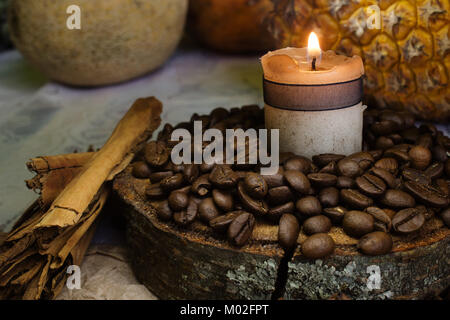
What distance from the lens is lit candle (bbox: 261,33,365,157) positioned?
120cm

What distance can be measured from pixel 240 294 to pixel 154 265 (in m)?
0.26

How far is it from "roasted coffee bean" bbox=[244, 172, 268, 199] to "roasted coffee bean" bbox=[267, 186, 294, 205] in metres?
0.02

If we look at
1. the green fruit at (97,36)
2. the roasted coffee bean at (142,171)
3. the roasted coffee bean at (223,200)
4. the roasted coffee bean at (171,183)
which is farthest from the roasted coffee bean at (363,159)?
the green fruit at (97,36)

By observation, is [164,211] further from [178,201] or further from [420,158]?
[420,158]

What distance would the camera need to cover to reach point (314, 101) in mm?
1204

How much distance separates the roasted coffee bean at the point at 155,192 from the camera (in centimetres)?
123

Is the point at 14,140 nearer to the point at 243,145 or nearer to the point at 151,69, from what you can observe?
the point at 151,69

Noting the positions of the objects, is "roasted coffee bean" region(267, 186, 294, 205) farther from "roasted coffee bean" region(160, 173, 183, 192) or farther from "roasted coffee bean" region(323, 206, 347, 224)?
"roasted coffee bean" region(160, 173, 183, 192)

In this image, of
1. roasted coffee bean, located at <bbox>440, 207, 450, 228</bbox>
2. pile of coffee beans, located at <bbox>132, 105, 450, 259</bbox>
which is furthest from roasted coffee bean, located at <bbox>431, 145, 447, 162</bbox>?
roasted coffee bean, located at <bbox>440, 207, 450, 228</bbox>

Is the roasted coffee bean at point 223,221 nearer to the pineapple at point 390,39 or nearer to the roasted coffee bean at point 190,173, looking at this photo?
the roasted coffee bean at point 190,173

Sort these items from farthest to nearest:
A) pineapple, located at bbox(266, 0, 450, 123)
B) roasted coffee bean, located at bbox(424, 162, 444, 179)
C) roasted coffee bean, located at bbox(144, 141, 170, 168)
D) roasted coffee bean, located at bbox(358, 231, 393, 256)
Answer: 1. pineapple, located at bbox(266, 0, 450, 123)
2. roasted coffee bean, located at bbox(144, 141, 170, 168)
3. roasted coffee bean, located at bbox(424, 162, 444, 179)
4. roasted coffee bean, located at bbox(358, 231, 393, 256)

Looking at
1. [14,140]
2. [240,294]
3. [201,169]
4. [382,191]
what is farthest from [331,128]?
[14,140]

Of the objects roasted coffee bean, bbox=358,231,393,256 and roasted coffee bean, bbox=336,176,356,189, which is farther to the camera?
roasted coffee bean, bbox=336,176,356,189

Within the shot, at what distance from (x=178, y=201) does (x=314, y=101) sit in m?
0.41
